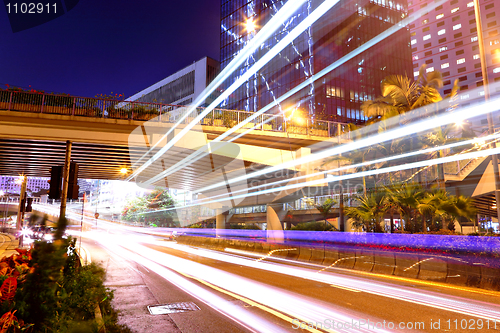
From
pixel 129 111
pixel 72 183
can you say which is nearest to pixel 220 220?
pixel 129 111

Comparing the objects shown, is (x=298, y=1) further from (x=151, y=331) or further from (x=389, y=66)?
(x=151, y=331)

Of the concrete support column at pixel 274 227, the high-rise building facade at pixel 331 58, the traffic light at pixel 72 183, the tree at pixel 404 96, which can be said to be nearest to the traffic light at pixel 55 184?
the traffic light at pixel 72 183

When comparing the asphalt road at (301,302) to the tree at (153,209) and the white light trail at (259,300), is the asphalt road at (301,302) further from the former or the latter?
the tree at (153,209)

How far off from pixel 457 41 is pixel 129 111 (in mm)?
110915

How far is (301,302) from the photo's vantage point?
8422mm

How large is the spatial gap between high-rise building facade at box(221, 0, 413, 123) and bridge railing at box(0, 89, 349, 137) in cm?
3768

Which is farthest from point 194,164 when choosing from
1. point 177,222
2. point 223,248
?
point 177,222

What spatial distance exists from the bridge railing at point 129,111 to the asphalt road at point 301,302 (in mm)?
12943

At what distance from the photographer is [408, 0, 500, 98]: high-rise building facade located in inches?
3612

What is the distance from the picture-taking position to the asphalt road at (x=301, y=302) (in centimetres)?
652

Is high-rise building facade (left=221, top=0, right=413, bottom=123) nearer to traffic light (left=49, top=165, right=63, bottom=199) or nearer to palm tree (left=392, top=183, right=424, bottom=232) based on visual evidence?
palm tree (left=392, top=183, right=424, bottom=232)

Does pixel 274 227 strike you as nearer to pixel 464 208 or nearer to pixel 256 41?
pixel 464 208

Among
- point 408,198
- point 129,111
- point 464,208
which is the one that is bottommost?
point 464,208

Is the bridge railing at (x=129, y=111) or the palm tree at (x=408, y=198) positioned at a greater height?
the bridge railing at (x=129, y=111)
